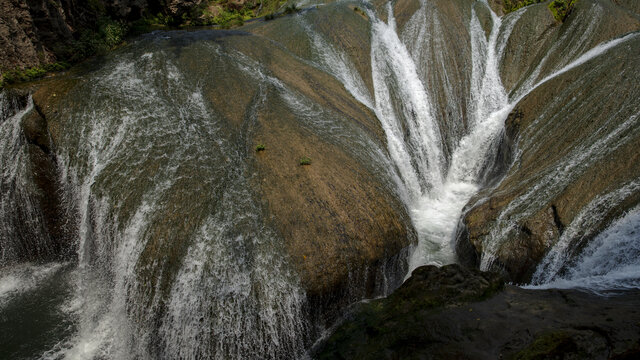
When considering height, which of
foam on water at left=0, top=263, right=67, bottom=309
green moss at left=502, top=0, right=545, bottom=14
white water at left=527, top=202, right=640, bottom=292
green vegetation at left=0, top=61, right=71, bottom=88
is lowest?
white water at left=527, top=202, right=640, bottom=292

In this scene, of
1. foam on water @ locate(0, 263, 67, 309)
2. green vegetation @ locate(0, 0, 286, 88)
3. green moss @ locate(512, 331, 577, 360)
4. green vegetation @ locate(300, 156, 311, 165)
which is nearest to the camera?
green moss @ locate(512, 331, 577, 360)

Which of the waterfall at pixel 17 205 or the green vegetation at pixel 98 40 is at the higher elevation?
the green vegetation at pixel 98 40

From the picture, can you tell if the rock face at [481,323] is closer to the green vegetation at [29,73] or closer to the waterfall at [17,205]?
the waterfall at [17,205]

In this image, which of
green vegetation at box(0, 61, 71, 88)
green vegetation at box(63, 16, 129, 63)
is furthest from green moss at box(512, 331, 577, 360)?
green vegetation at box(63, 16, 129, 63)

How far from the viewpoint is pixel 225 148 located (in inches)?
369

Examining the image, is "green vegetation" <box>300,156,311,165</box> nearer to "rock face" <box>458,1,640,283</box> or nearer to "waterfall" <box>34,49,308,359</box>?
"waterfall" <box>34,49,308,359</box>

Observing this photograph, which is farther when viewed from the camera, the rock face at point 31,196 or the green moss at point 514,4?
the green moss at point 514,4

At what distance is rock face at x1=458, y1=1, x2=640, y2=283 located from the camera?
756 cm

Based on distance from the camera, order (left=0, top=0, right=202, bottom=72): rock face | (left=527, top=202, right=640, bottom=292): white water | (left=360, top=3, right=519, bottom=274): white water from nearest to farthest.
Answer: (left=527, top=202, right=640, bottom=292): white water, (left=0, top=0, right=202, bottom=72): rock face, (left=360, top=3, right=519, bottom=274): white water

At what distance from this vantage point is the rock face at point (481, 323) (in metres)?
4.21

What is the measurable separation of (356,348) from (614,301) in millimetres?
3664

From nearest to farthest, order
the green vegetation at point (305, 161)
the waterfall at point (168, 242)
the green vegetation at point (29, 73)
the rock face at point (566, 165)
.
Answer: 1. the waterfall at point (168, 242)
2. the rock face at point (566, 165)
3. the green vegetation at point (305, 161)
4. the green vegetation at point (29, 73)

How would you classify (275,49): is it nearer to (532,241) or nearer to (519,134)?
(519,134)

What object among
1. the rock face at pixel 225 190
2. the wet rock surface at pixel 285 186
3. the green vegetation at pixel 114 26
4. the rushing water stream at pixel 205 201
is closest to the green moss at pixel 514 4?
the rushing water stream at pixel 205 201
